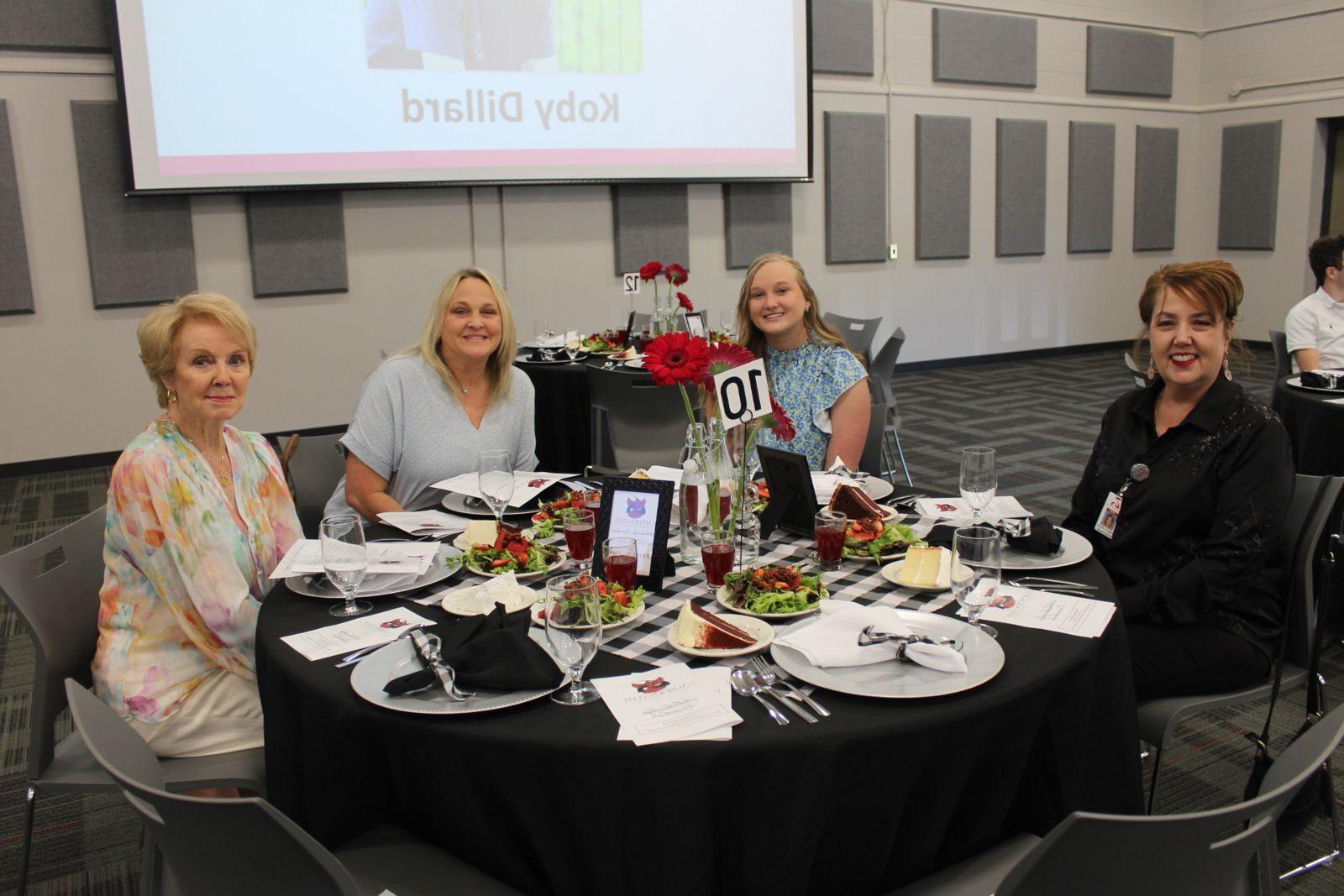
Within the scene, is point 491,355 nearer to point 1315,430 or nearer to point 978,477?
point 978,477

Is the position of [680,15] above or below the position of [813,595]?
above

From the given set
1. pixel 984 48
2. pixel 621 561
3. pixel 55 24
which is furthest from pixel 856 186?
pixel 621 561

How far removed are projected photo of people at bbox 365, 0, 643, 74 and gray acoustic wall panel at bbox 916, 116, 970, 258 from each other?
313 cm

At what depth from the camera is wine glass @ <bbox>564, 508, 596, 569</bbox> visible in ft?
6.14

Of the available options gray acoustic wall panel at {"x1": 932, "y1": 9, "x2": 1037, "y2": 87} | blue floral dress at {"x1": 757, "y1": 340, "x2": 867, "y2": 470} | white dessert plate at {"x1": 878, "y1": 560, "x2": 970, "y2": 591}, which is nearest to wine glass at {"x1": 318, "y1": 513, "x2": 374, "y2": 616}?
white dessert plate at {"x1": 878, "y1": 560, "x2": 970, "y2": 591}

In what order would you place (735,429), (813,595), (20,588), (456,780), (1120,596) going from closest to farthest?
(456,780)
(813,595)
(20,588)
(735,429)
(1120,596)

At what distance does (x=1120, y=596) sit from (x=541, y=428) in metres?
3.27

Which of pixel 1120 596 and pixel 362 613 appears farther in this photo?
pixel 1120 596

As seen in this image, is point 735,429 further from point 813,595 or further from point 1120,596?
point 1120,596

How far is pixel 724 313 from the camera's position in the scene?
6637 millimetres

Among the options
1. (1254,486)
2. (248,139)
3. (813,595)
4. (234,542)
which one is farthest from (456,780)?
(248,139)

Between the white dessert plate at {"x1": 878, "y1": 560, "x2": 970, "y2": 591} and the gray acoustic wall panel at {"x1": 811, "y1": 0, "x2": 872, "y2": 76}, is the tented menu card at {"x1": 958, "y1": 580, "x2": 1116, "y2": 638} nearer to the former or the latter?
the white dessert plate at {"x1": 878, "y1": 560, "x2": 970, "y2": 591}

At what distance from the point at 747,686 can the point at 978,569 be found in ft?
1.48

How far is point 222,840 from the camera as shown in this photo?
122 cm
